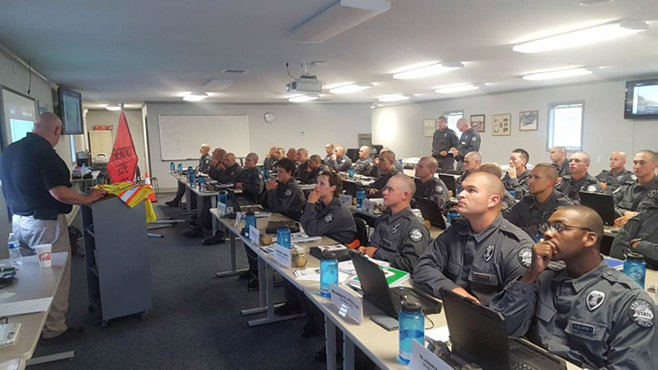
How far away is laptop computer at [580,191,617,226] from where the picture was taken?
4090 millimetres

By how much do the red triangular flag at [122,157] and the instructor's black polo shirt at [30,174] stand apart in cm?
59

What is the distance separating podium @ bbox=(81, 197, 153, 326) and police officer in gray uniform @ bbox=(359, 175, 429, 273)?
2.01 meters

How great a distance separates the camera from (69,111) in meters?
7.92

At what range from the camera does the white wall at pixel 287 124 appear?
12117 mm

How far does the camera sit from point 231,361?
3.15 meters

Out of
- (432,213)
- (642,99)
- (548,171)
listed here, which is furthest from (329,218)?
(642,99)

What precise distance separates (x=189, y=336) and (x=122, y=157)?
176cm

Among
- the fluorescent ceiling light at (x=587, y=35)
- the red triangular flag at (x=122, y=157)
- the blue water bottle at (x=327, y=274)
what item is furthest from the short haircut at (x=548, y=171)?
the red triangular flag at (x=122, y=157)

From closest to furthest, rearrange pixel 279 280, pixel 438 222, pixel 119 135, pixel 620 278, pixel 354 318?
pixel 620 278 → pixel 354 318 → pixel 119 135 → pixel 438 222 → pixel 279 280

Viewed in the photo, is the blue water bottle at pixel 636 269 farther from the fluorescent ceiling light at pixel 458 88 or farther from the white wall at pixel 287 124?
the white wall at pixel 287 124

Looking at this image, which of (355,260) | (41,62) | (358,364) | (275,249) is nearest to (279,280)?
(275,249)

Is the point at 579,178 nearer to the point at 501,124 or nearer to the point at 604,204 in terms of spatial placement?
the point at 604,204

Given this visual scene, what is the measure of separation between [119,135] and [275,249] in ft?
6.83

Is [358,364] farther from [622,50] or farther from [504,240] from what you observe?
[622,50]
